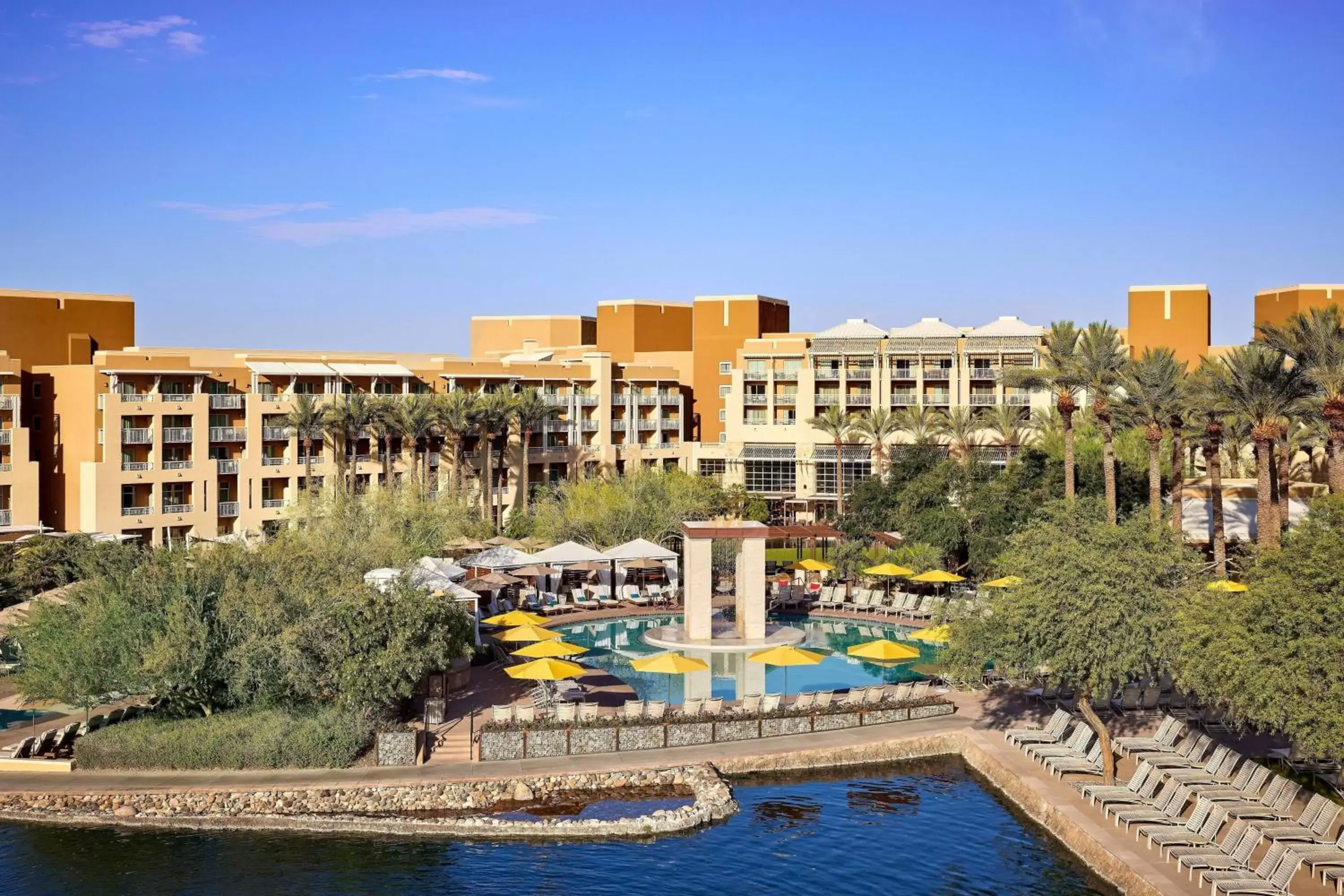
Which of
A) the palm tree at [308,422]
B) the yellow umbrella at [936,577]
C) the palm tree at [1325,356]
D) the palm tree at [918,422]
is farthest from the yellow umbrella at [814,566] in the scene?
the palm tree at [918,422]

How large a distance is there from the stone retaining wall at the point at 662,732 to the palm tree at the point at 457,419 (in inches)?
1261

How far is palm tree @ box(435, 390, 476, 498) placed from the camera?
201ft

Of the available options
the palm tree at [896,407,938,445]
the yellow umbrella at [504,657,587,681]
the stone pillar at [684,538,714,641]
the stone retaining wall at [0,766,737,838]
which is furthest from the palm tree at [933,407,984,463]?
the stone retaining wall at [0,766,737,838]

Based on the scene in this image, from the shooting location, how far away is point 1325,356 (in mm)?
34938

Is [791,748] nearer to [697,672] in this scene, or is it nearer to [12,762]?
[697,672]

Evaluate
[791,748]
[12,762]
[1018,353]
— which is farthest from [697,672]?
[1018,353]

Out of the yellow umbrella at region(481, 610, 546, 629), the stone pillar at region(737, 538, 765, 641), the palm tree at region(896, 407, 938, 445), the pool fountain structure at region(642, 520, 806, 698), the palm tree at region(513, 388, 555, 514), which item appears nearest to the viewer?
the yellow umbrella at region(481, 610, 546, 629)

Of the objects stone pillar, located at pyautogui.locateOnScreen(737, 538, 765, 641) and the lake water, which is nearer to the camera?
the lake water

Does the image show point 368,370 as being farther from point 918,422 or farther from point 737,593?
point 737,593

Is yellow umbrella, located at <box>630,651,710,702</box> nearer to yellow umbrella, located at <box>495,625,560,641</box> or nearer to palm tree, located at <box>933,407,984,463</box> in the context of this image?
yellow umbrella, located at <box>495,625,560,641</box>

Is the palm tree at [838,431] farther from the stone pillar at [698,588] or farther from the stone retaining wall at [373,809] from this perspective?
the stone retaining wall at [373,809]

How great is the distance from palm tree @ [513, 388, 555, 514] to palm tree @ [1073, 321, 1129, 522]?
89.6ft

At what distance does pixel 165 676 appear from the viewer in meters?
26.3

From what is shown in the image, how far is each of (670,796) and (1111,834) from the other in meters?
7.96
